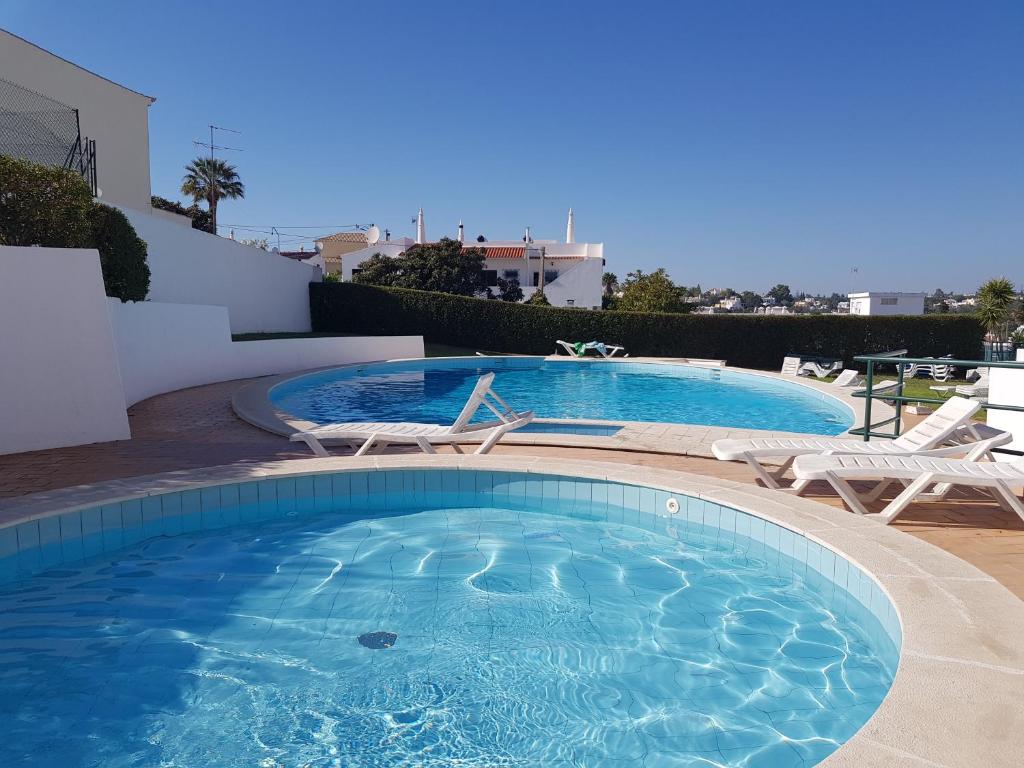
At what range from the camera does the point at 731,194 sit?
123ft

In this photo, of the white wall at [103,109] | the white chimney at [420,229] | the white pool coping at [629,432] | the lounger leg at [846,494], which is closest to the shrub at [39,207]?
the white pool coping at [629,432]

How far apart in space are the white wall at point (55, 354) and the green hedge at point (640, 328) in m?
19.0

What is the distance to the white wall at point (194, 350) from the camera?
11969mm

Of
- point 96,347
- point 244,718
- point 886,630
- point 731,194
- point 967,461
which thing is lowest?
point 244,718

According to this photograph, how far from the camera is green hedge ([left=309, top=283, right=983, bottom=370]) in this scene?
76.6 feet

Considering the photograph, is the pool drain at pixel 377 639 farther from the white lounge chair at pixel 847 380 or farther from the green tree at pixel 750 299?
the green tree at pixel 750 299

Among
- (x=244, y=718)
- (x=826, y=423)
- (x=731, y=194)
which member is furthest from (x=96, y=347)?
(x=731, y=194)

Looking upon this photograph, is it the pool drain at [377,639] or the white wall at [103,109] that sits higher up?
the white wall at [103,109]

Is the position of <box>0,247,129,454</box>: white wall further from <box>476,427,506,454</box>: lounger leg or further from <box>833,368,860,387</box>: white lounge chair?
<box>833,368,860,387</box>: white lounge chair

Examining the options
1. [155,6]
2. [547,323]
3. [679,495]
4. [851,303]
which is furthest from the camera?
[851,303]

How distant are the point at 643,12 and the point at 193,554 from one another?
820 inches

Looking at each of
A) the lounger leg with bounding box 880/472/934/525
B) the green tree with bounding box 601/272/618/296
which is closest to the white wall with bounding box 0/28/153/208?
the lounger leg with bounding box 880/472/934/525

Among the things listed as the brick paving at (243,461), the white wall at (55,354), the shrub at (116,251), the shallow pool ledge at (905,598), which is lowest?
the brick paving at (243,461)

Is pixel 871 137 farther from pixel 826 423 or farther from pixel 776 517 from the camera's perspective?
pixel 776 517
